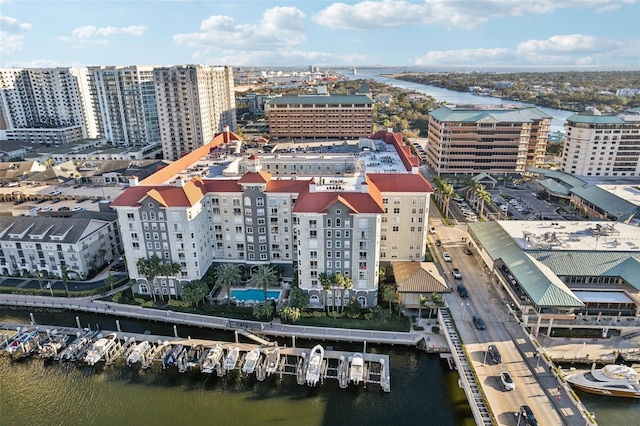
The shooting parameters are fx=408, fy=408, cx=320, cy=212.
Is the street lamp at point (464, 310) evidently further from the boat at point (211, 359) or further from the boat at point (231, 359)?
the boat at point (211, 359)

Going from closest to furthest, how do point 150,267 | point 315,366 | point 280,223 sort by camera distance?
point 315,366 → point 150,267 → point 280,223

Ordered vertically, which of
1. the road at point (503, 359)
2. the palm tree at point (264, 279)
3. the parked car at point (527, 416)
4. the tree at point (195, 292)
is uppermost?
the palm tree at point (264, 279)

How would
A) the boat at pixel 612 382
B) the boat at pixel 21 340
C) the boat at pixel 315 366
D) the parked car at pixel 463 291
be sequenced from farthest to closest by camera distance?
the parked car at pixel 463 291, the boat at pixel 21 340, the boat at pixel 315 366, the boat at pixel 612 382

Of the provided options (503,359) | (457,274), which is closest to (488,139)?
(457,274)

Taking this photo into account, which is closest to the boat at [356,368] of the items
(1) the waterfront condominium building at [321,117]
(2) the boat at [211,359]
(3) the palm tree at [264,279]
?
(3) the palm tree at [264,279]

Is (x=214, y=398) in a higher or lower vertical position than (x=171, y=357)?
lower

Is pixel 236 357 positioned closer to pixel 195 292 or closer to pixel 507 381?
pixel 195 292

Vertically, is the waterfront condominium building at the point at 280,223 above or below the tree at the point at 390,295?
above
